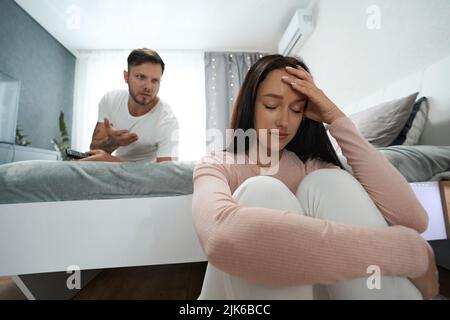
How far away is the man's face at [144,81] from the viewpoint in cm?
108

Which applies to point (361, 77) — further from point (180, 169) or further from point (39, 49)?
point (39, 49)

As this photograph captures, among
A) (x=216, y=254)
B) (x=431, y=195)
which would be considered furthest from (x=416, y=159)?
(x=216, y=254)

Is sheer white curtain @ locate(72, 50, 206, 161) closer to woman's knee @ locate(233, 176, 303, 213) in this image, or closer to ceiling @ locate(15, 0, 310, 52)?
ceiling @ locate(15, 0, 310, 52)

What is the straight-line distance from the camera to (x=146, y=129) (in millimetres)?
1145

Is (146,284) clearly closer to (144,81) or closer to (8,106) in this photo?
(144,81)

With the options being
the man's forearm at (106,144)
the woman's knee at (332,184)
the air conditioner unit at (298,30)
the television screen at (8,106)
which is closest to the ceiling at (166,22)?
the air conditioner unit at (298,30)

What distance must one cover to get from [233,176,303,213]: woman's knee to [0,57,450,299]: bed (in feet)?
1.23

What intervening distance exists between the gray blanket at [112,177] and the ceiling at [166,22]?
1945mm

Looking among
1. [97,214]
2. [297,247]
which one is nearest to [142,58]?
[97,214]

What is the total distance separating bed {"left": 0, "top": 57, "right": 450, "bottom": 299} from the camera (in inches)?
27.4

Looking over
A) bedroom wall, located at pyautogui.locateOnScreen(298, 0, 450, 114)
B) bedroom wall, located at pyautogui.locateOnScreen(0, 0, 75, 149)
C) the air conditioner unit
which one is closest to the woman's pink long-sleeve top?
bedroom wall, located at pyautogui.locateOnScreen(298, 0, 450, 114)

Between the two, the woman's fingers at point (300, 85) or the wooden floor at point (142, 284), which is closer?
the woman's fingers at point (300, 85)

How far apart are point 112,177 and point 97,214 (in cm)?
13

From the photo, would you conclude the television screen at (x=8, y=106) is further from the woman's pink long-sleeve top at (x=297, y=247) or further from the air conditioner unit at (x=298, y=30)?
the air conditioner unit at (x=298, y=30)
